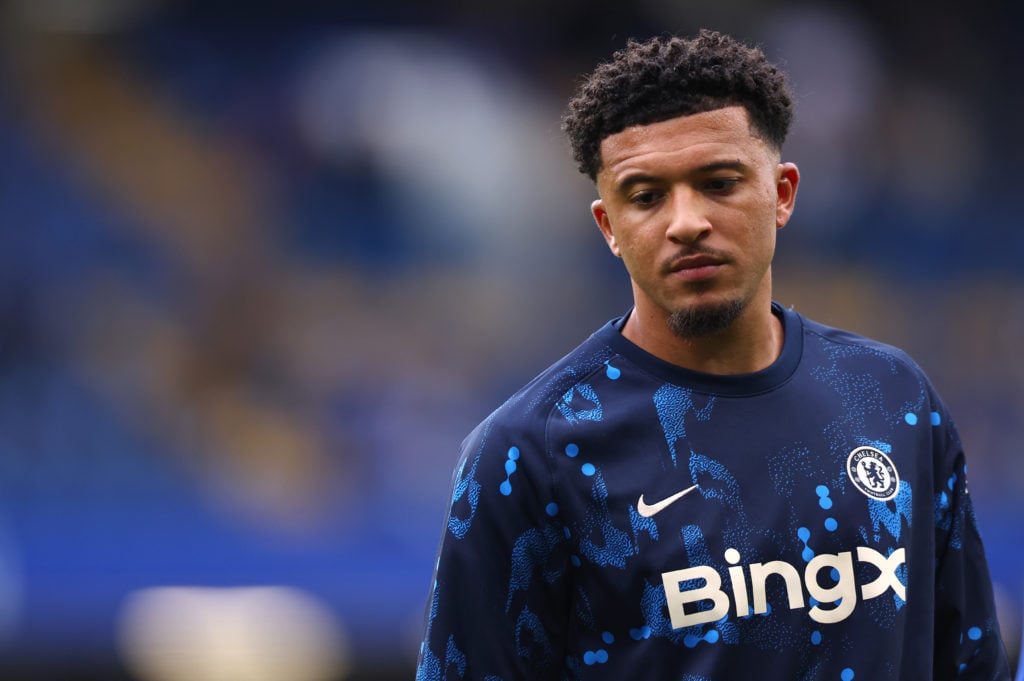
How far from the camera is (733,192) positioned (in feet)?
6.12

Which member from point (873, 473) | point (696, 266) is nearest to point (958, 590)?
point (873, 473)

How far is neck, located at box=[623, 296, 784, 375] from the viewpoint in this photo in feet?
6.28

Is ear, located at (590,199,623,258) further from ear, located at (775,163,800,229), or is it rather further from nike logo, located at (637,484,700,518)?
nike logo, located at (637,484,700,518)

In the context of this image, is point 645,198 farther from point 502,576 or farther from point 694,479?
point 502,576

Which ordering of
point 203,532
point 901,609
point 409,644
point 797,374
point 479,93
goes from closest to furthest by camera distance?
1. point 901,609
2. point 797,374
3. point 409,644
4. point 203,532
5. point 479,93

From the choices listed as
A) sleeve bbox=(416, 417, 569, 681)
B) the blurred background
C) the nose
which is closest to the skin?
the nose

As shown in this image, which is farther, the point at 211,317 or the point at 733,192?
the point at 211,317

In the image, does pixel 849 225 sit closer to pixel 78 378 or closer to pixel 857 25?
pixel 857 25

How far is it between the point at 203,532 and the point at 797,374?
165 inches

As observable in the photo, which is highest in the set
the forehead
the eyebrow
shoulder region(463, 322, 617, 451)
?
the forehead

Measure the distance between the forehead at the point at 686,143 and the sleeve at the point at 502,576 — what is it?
455mm

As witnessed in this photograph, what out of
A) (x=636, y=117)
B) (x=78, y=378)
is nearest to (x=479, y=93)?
(x=78, y=378)

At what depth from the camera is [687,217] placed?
5.96ft

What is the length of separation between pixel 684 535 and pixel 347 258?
14.2ft
